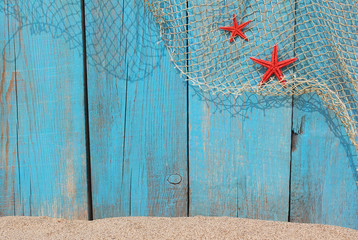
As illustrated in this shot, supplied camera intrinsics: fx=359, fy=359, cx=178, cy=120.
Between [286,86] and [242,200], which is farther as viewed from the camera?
[242,200]

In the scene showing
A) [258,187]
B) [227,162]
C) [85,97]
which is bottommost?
[258,187]

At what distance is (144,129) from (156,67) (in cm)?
30

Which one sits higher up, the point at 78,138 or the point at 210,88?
the point at 210,88

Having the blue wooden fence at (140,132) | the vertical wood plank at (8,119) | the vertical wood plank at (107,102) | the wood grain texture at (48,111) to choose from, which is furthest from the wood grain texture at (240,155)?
the vertical wood plank at (8,119)

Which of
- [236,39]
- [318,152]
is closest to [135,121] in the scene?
[236,39]

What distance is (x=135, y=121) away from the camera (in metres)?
1.70

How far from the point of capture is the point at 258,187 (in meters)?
1.69

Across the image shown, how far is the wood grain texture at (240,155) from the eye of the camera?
1.65 meters

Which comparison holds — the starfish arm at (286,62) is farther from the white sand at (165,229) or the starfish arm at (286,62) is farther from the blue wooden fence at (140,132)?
the white sand at (165,229)

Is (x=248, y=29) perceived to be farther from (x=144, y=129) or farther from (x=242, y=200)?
(x=242, y=200)

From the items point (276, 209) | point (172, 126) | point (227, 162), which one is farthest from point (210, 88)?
point (276, 209)

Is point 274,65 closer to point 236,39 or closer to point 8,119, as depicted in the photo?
point 236,39

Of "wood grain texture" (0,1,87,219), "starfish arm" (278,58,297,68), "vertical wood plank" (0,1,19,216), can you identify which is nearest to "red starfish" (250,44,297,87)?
→ "starfish arm" (278,58,297,68)

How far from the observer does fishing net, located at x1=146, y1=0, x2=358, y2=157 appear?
1.56 metres
